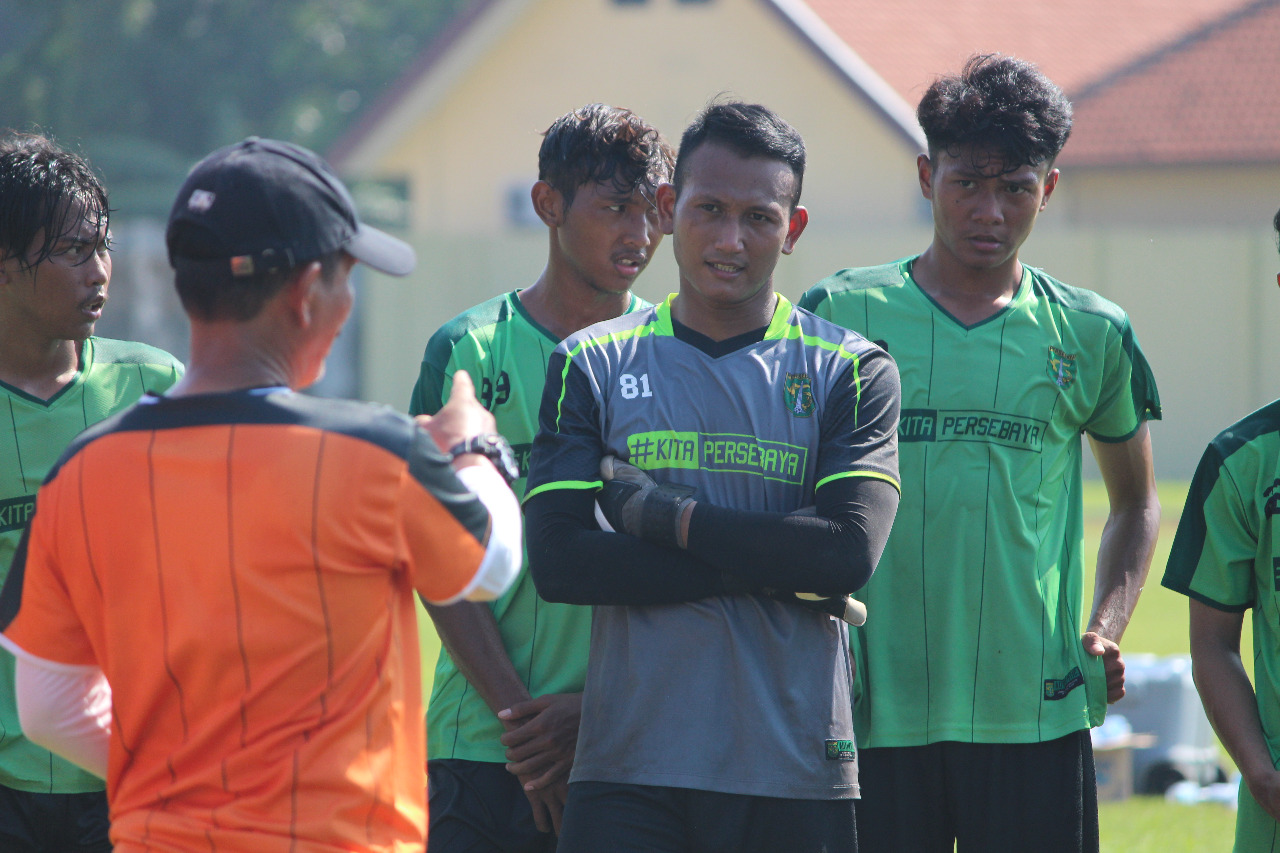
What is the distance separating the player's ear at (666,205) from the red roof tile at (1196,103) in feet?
73.8

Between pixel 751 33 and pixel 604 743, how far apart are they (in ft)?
82.6

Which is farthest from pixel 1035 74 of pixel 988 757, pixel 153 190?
pixel 153 190

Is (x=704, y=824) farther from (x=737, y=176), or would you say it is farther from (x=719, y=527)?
(x=737, y=176)

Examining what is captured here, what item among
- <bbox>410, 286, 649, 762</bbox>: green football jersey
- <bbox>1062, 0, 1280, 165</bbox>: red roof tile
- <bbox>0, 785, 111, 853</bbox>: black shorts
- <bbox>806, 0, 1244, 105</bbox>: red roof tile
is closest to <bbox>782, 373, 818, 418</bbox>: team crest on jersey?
<bbox>410, 286, 649, 762</bbox>: green football jersey

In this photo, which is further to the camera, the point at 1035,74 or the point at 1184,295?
the point at 1184,295

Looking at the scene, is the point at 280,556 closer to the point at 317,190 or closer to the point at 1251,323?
the point at 317,190

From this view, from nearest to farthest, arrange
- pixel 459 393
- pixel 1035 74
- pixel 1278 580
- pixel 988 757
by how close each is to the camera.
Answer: pixel 459 393, pixel 1278 580, pixel 988 757, pixel 1035 74

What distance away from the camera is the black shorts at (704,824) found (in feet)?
10.0

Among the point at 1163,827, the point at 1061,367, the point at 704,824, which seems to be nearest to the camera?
the point at 704,824

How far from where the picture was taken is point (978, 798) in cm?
367

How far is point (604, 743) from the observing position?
124 inches

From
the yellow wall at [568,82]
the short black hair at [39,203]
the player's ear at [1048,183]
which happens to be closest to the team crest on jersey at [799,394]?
the player's ear at [1048,183]

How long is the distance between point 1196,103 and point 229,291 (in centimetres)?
2670

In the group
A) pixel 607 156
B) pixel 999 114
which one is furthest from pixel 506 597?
pixel 999 114
